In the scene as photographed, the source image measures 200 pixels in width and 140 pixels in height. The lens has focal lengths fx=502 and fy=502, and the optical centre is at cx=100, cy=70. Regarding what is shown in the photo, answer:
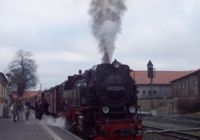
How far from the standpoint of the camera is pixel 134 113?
776 inches

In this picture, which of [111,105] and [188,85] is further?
[188,85]

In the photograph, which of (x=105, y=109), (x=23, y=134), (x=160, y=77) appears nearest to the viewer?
(x=105, y=109)

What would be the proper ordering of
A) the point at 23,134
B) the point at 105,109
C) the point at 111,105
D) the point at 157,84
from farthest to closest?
the point at 157,84, the point at 23,134, the point at 111,105, the point at 105,109

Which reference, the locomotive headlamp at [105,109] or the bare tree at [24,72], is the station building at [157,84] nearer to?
the bare tree at [24,72]

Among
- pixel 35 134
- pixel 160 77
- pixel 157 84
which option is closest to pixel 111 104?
pixel 35 134

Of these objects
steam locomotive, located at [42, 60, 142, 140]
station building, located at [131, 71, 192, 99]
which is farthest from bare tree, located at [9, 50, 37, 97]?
steam locomotive, located at [42, 60, 142, 140]

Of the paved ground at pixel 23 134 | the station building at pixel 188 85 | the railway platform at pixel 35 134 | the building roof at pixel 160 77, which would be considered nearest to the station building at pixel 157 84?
the building roof at pixel 160 77

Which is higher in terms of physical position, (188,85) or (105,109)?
(188,85)

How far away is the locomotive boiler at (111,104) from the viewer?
18766 millimetres

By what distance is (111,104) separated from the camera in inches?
768

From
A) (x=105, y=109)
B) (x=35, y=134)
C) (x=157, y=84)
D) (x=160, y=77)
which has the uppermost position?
(x=160, y=77)

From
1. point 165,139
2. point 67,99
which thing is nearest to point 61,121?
point 67,99

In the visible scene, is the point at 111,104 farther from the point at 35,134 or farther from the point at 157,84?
the point at 157,84

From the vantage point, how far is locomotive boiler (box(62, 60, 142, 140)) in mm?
18766
